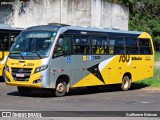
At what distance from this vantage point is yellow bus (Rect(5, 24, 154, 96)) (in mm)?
17156

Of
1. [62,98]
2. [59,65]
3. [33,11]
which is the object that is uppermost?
[33,11]

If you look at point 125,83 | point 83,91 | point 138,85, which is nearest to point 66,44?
point 83,91

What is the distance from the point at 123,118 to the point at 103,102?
4361 mm

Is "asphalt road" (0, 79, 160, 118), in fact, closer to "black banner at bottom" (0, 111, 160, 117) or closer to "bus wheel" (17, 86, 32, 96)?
"bus wheel" (17, 86, 32, 96)

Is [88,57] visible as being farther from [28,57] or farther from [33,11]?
[33,11]

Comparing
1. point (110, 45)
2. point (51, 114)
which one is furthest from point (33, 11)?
point (51, 114)

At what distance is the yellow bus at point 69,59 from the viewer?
17.2 metres

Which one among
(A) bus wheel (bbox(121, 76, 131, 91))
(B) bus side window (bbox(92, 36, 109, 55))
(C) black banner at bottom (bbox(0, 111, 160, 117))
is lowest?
(A) bus wheel (bbox(121, 76, 131, 91))

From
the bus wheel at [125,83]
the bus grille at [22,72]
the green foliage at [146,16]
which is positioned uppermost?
the green foliage at [146,16]

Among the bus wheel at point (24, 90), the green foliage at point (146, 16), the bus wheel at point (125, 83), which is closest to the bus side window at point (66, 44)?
the bus wheel at point (24, 90)

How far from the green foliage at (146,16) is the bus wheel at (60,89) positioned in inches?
1248

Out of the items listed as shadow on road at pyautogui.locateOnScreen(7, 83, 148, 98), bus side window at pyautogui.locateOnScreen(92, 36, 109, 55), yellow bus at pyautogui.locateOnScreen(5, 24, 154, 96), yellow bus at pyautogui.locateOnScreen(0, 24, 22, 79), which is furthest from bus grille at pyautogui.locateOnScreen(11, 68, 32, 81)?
yellow bus at pyautogui.locateOnScreen(0, 24, 22, 79)

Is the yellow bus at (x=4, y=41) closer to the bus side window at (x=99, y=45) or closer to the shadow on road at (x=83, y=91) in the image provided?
the shadow on road at (x=83, y=91)

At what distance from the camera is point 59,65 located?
17.6 meters
